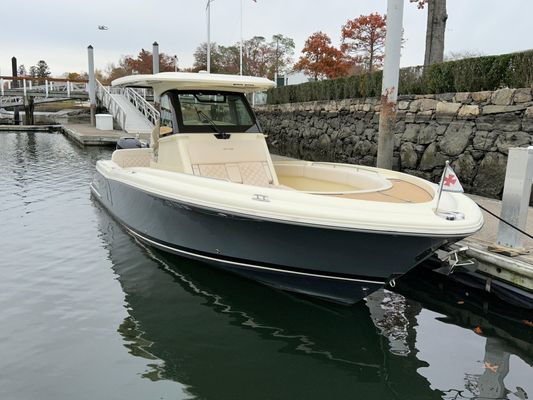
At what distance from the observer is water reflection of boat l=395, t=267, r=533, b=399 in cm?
352

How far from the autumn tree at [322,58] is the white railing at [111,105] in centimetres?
1297

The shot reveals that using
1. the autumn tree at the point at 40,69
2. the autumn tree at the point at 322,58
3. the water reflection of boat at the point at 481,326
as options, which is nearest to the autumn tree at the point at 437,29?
the water reflection of boat at the point at 481,326

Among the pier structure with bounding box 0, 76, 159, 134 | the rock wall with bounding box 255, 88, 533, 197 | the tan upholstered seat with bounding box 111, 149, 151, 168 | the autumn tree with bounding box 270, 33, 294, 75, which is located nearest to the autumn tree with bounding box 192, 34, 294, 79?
the autumn tree with bounding box 270, 33, 294, 75

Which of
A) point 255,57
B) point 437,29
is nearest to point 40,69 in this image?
point 255,57

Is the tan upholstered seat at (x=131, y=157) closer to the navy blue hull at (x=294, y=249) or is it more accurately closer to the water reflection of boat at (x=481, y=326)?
the navy blue hull at (x=294, y=249)

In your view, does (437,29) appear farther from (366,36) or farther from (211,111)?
(366,36)

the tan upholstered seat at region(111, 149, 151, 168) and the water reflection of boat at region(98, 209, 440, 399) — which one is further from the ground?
the tan upholstered seat at region(111, 149, 151, 168)

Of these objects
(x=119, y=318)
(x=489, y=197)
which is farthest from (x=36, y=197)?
(x=489, y=197)

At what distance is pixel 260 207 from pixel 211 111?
8.61 ft

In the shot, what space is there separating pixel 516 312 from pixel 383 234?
188 cm

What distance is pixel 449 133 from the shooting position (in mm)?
8547

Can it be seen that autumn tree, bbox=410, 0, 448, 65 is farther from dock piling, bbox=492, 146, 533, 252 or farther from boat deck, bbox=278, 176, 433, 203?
dock piling, bbox=492, 146, 533, 252

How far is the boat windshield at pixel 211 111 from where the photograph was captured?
609cm

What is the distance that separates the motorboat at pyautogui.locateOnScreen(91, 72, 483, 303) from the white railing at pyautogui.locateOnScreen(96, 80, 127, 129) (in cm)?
1718
